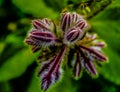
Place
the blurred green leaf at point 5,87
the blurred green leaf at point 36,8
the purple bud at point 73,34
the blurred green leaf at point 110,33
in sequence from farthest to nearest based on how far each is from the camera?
the blurred green leaf at point 5,87, the blurred green leaf at point 36,8, the blurred green leaf at point 110,33, the purple bud at point 73,34

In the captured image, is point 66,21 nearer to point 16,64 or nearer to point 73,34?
point 73,34

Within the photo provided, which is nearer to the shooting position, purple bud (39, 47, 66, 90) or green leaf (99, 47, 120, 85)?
purple bud (39, 47, 66, 90)

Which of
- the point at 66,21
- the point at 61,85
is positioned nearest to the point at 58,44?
the point at 66,21

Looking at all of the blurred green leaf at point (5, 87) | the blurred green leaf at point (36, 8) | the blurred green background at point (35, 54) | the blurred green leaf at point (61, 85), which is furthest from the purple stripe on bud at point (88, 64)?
the blurred green leaf at point (5, 87)

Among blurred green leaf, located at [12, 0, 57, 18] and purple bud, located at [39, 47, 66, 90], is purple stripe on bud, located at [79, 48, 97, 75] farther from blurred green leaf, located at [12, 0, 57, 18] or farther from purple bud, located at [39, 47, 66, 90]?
blurred green leaf, located at [12, 0, 57, 18]

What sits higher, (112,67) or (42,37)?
(42,37)

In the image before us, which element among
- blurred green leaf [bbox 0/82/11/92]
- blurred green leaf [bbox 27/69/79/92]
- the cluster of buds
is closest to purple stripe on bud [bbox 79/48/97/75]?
the cluster of buds

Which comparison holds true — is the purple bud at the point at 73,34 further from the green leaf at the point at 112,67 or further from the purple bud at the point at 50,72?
the green leaf at the point at 112,67
